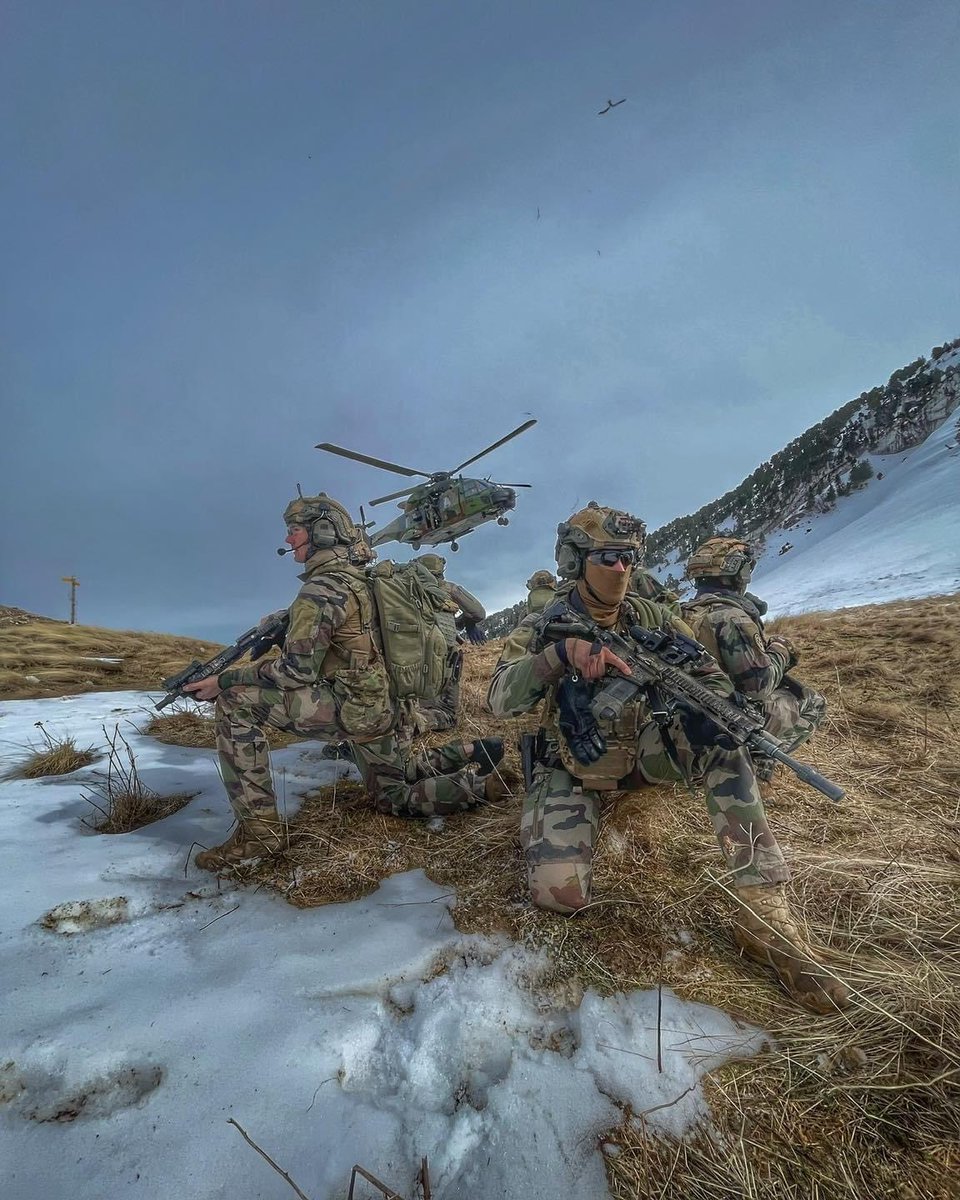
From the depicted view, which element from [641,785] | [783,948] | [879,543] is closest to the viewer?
[783,948]

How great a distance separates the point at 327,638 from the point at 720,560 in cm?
309

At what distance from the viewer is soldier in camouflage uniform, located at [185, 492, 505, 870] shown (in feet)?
9.74

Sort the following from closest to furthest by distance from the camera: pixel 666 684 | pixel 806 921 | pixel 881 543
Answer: pixel 806 921, pixel 666 684, pixel 881 543

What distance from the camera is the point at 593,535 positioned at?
293 cm

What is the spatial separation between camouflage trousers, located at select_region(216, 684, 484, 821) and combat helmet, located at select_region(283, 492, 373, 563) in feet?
3.37

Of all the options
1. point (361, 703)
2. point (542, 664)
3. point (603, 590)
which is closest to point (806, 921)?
point (542, 664)

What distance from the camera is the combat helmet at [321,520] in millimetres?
3699

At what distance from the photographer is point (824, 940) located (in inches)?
81.5

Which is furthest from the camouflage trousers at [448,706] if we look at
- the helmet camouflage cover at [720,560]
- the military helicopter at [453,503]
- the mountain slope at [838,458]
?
the mountain slope at [838,458]

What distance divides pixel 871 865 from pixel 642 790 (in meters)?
1.08

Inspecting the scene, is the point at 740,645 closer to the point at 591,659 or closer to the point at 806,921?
the point at 591,659

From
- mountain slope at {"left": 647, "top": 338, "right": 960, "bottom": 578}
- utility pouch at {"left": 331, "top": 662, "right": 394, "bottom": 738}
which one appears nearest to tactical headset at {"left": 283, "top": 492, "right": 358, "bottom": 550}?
utility pouch at {"left": 331, "top": 662, "right": 394, "bottom": 738}

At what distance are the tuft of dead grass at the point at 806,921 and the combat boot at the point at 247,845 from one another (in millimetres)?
110

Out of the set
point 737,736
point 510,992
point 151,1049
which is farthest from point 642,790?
point 151,1049
